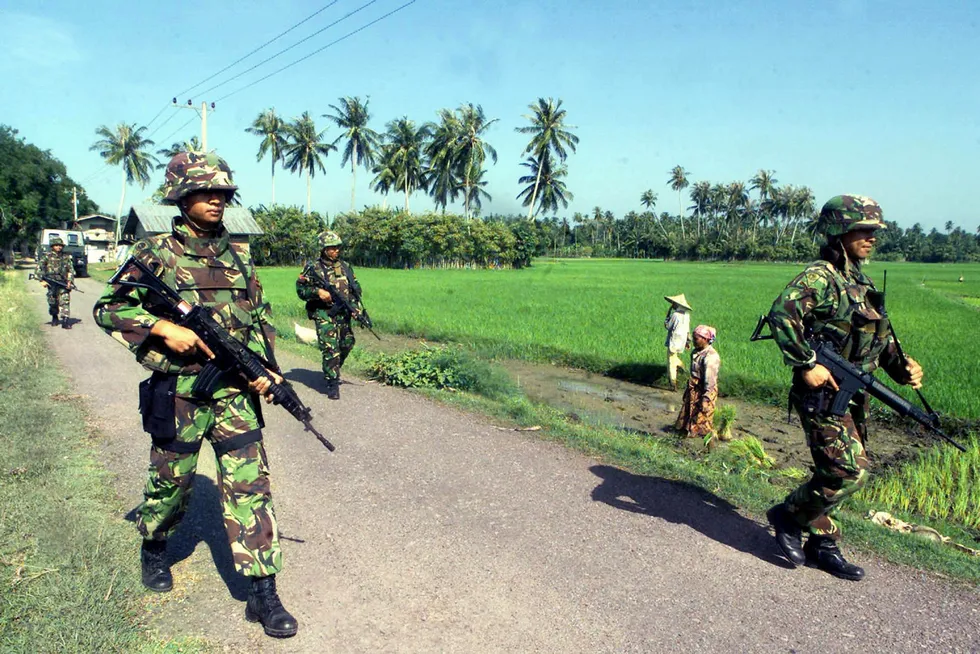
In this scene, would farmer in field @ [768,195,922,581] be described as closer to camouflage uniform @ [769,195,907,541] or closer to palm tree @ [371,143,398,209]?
camouflage uniform @ [769,195,907,541]

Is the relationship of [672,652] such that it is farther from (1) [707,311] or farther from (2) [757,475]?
(1) [707,311]

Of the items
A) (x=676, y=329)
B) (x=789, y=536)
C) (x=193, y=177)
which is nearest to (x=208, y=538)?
(x=193, y=177)

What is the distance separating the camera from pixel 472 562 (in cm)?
372

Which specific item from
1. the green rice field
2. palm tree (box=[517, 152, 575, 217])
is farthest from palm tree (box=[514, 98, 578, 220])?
the green rice field

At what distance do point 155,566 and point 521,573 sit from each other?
1.92 metres

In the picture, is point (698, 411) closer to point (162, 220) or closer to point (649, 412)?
point (649, 412)

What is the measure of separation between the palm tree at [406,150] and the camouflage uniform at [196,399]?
200 ft

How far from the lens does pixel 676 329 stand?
9.12 m

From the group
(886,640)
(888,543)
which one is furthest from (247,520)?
(888,543)

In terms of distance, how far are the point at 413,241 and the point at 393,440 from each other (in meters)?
46.3

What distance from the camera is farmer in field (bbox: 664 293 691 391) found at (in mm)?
8883

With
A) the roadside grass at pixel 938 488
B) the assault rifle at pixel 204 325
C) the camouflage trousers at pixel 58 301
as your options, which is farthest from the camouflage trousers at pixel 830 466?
the camouflage trousers at pixel 58 301

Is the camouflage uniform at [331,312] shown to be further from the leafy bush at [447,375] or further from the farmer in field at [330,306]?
the leafy bush at [447,375]

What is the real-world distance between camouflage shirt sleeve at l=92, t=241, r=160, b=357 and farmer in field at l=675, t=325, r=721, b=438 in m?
5.28
